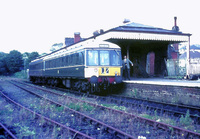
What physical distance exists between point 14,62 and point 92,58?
64.6 metres

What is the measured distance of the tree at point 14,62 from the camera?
70688mm

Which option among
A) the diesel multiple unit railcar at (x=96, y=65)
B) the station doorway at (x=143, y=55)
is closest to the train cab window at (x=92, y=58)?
the diesel multiple unit railcar at (x=96, y=65)

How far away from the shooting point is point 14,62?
2805 inches

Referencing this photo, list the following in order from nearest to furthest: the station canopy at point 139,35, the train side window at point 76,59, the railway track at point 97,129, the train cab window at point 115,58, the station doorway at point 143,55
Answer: the railway track at point 97,129, the train cab window at point 115,58, the train side window at point 76,59, the station canopy at point 139,35, the station doorway at point 143,55

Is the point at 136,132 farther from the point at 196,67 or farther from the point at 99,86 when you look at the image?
the point at 196,67

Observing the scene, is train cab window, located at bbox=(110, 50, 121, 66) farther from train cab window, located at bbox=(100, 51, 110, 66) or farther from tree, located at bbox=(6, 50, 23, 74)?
tree, located at bbox=(6, 50, 23, 74)

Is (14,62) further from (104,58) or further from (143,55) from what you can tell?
(104,58)

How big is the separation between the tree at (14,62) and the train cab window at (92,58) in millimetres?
64031

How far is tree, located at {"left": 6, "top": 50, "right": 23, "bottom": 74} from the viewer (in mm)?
70688

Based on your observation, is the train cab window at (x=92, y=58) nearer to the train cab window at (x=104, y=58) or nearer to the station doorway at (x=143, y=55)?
the train cab window at (x=104, y=58)

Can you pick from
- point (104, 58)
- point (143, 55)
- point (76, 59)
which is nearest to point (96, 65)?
point (104, 58)

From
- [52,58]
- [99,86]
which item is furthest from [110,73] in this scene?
[52,58]

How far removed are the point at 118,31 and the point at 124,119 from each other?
9436 mm

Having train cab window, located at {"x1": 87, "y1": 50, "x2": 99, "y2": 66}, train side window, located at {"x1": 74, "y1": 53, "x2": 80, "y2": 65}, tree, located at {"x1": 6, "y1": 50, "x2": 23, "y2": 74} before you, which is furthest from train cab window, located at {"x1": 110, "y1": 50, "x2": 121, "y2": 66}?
tree, located at {"x1": 6, "y1": 50, "x2": 23, "y2": 74}
